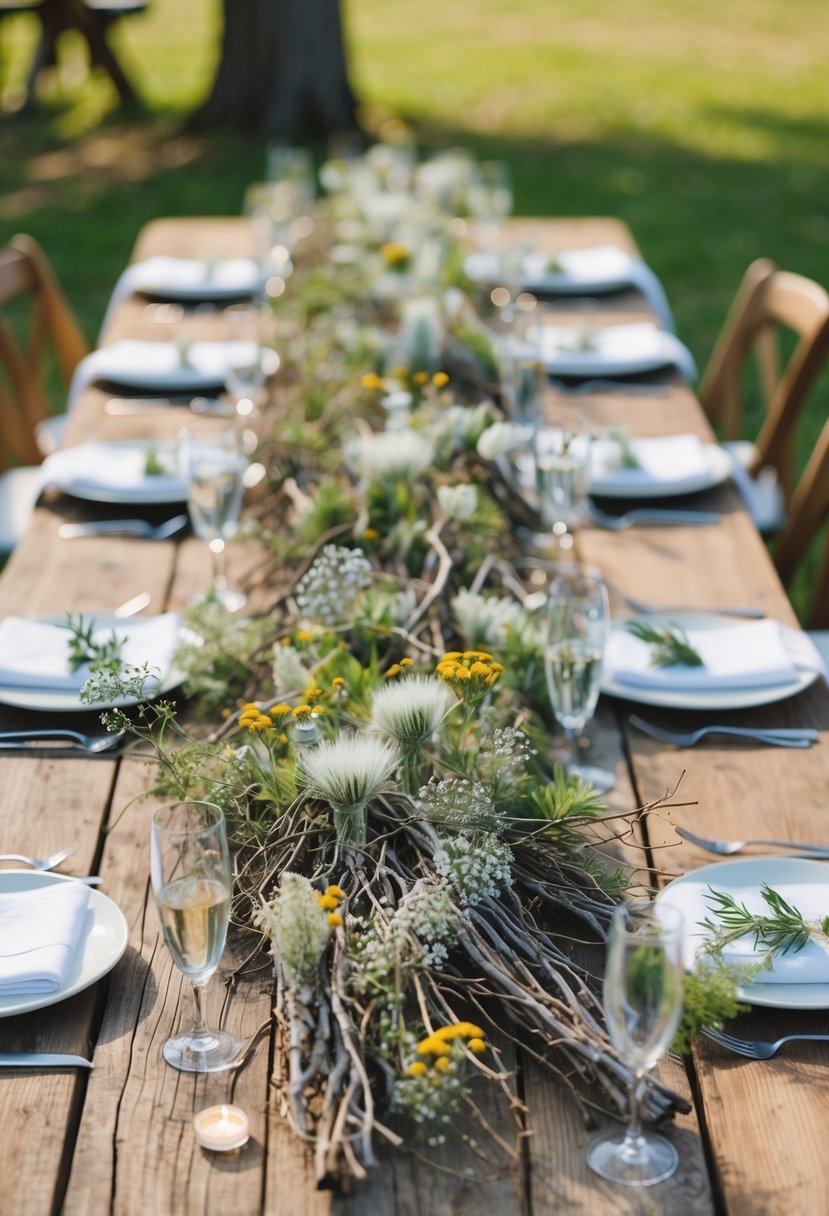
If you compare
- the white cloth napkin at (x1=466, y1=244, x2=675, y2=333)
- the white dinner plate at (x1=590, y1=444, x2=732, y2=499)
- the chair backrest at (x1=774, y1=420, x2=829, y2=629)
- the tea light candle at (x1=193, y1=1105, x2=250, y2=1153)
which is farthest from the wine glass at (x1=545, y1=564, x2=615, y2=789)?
the white cloth napkin at (x1=466, y1=244, x2=675, y2=333)

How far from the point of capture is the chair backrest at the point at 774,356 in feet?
12.2

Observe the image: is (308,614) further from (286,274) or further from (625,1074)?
(286,274)

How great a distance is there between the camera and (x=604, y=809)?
5.96 feet

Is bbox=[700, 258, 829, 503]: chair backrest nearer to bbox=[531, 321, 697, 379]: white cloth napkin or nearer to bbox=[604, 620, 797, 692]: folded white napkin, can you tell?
bbox=[531, 321, 697, 379]: white cloth napkin

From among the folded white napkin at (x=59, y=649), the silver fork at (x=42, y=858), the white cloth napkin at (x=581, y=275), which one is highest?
the silver fork at (x=42, y=858)

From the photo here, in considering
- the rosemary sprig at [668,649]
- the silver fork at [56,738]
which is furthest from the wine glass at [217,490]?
the rosemary sprig at [668,649]

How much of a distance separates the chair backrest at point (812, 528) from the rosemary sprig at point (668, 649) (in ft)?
3.46

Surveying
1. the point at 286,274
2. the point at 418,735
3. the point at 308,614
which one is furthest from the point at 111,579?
the point at 286,274

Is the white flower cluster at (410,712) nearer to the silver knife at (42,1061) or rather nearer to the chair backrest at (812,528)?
the silver knife at (42,1061)

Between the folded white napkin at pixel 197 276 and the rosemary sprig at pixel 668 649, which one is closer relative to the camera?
the rosemary sprig at pixel 668 649

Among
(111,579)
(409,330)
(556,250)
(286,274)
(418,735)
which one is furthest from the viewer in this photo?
(556,250)

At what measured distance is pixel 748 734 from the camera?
2166 mm

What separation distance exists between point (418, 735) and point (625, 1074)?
46 cm

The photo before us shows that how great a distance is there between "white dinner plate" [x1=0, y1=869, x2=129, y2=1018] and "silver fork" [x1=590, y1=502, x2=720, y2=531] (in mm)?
1463
